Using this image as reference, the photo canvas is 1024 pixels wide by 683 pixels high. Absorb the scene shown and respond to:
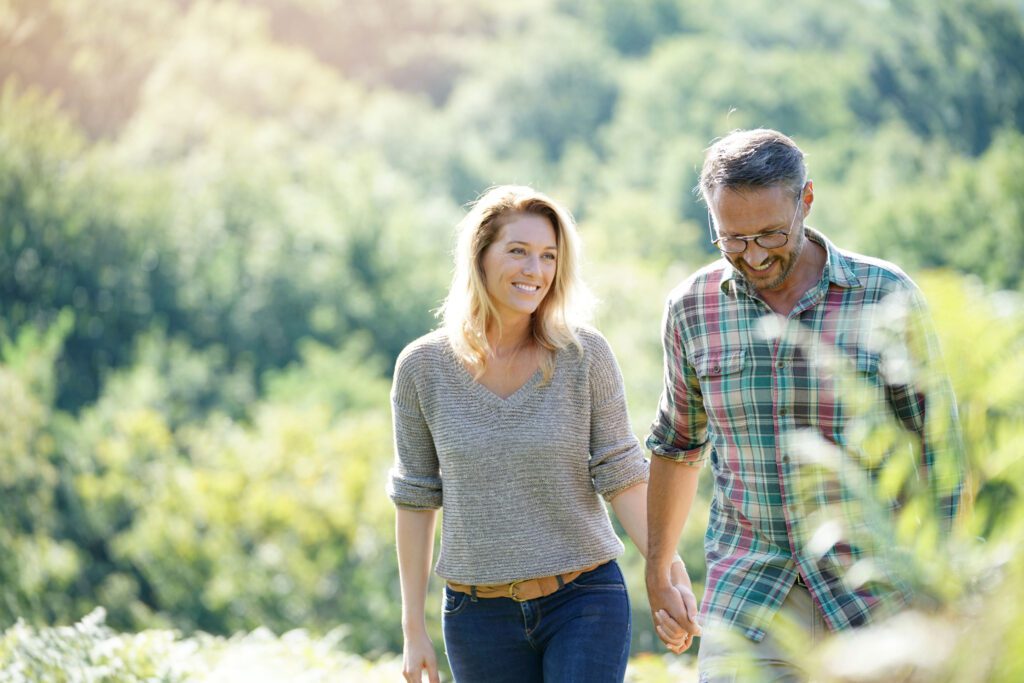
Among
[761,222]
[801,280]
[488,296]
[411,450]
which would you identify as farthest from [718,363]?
[411,450]

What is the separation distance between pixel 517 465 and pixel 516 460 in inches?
0.5

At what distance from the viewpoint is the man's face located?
2701 millimetres

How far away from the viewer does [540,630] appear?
316 cm

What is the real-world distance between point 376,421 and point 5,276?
54.3 feet

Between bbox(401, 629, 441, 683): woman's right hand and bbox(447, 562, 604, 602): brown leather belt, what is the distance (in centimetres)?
21

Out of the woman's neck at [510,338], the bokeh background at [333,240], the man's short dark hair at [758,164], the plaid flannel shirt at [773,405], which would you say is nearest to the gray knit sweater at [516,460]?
the woman's neck at [510,338]

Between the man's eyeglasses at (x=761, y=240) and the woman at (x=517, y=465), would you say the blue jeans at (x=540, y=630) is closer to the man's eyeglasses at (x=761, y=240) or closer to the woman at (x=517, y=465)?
the woman at (x=517, y=465)

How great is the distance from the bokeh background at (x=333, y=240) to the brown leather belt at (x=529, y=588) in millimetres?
366

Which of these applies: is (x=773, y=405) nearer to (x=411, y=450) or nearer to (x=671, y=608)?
(x=671, y=608)

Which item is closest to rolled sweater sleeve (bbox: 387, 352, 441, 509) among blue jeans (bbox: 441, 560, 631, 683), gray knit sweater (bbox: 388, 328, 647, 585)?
gray knit sweater (bbox: 388, 328, 647, 585)

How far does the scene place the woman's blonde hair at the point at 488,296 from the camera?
3316 mm

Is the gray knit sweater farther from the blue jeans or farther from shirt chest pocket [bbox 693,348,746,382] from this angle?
shirt chest pocket [bbox 693,348,746,382]

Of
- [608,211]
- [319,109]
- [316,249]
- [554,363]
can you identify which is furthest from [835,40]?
[554,363]

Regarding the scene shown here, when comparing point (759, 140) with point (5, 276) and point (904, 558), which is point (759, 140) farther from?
point (5, 276)
